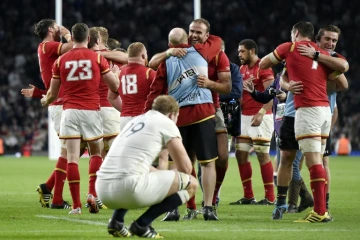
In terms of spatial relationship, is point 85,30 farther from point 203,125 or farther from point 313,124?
point 313,124

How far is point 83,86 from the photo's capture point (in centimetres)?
1084

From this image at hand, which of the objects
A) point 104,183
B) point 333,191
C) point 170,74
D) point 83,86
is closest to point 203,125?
point 170,74

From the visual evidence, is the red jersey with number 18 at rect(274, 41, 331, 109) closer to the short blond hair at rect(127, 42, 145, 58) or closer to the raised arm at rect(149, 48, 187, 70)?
the raised arm at rect(149, 48, 187, 70)

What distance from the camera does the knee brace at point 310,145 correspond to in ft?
32.4

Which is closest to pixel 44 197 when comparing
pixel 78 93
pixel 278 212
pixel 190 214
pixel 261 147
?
pixel 78 93

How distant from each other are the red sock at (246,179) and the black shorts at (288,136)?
2.71 metres

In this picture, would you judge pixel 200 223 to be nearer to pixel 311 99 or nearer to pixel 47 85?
pixel 311 99

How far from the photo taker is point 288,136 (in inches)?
410

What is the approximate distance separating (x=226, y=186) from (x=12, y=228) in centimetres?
764

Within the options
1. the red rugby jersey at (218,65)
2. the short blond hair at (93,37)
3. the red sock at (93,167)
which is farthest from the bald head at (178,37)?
the red sock at (93,167)

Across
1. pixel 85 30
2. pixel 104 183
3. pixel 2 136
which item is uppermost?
pixel 85 30

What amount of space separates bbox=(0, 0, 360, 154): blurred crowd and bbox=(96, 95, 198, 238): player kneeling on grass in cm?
2652

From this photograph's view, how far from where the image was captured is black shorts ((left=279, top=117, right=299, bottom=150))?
10383mm

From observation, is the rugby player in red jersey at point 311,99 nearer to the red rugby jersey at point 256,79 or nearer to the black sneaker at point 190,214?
the black sneaker at point 190,214
